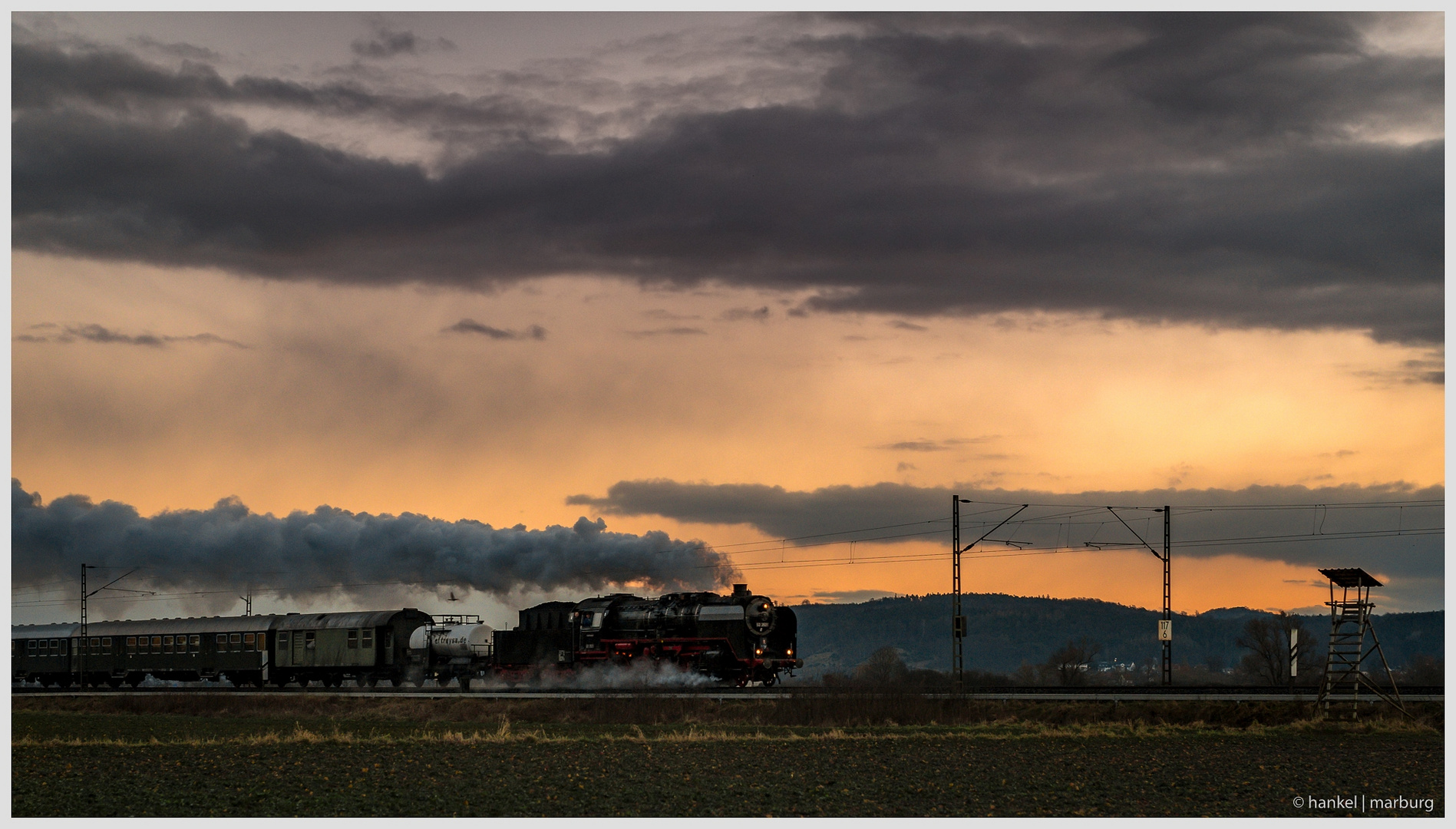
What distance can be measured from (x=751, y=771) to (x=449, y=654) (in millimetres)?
46485

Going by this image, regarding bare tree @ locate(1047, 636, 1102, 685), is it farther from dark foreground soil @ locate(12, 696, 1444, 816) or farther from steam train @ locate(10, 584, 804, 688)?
dark foreground soil @ locate(12, 696, 1444, 816)

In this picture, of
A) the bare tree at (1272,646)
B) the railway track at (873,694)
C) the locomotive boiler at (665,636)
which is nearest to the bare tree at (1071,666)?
the bare tree at (1272,646)

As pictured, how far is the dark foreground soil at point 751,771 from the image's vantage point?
25.3 meters

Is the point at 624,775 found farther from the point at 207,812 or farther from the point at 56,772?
the point at 56,772

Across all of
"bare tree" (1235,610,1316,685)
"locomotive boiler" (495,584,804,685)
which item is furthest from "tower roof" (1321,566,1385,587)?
"bare tree" (1235,610,1316,685)

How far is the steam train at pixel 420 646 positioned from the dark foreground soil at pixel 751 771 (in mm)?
18518

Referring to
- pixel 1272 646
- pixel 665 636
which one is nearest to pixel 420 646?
pixel 665 636

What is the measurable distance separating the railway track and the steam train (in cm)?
419

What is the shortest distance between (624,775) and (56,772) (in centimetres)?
1377

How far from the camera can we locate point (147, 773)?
30.2m

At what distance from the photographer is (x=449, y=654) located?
73.9m

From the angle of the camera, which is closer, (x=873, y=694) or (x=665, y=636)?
(x=873, y=694)

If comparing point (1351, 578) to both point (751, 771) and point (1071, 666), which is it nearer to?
point (751, 771)

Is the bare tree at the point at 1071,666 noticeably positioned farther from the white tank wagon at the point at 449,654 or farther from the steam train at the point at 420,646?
the white tank wagon at the point at 449,654
